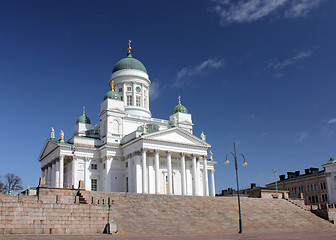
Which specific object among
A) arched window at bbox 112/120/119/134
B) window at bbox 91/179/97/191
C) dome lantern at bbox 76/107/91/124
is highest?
dome lantern at bbox 76/107/91/124

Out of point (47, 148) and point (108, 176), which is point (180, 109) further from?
point (47, 148)

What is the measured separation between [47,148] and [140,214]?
33487mm

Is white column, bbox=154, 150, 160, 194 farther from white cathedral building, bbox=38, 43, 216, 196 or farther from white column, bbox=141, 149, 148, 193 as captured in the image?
white column, bbox=141, 149, 148, 193

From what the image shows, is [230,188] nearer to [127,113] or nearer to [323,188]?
[323,188]

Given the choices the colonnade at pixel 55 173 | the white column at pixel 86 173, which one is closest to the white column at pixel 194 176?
the white column at pixel 86 173

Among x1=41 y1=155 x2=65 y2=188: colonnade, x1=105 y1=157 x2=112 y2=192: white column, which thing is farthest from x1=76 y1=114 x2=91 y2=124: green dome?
A: x1=105 y1=157 x2=112 y2=192: white column

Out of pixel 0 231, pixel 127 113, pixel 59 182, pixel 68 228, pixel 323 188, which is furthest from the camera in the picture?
pixel 323 188

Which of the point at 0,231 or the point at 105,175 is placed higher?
the point at 105,175

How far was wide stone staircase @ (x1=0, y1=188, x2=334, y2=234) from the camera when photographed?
29188mm

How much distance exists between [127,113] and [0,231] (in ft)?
129

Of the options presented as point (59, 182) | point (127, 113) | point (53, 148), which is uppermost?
point (127, 113)

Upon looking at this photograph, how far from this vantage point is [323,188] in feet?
276

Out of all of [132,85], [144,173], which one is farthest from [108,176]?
[132,85]

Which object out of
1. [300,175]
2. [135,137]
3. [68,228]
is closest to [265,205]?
[135,137]
